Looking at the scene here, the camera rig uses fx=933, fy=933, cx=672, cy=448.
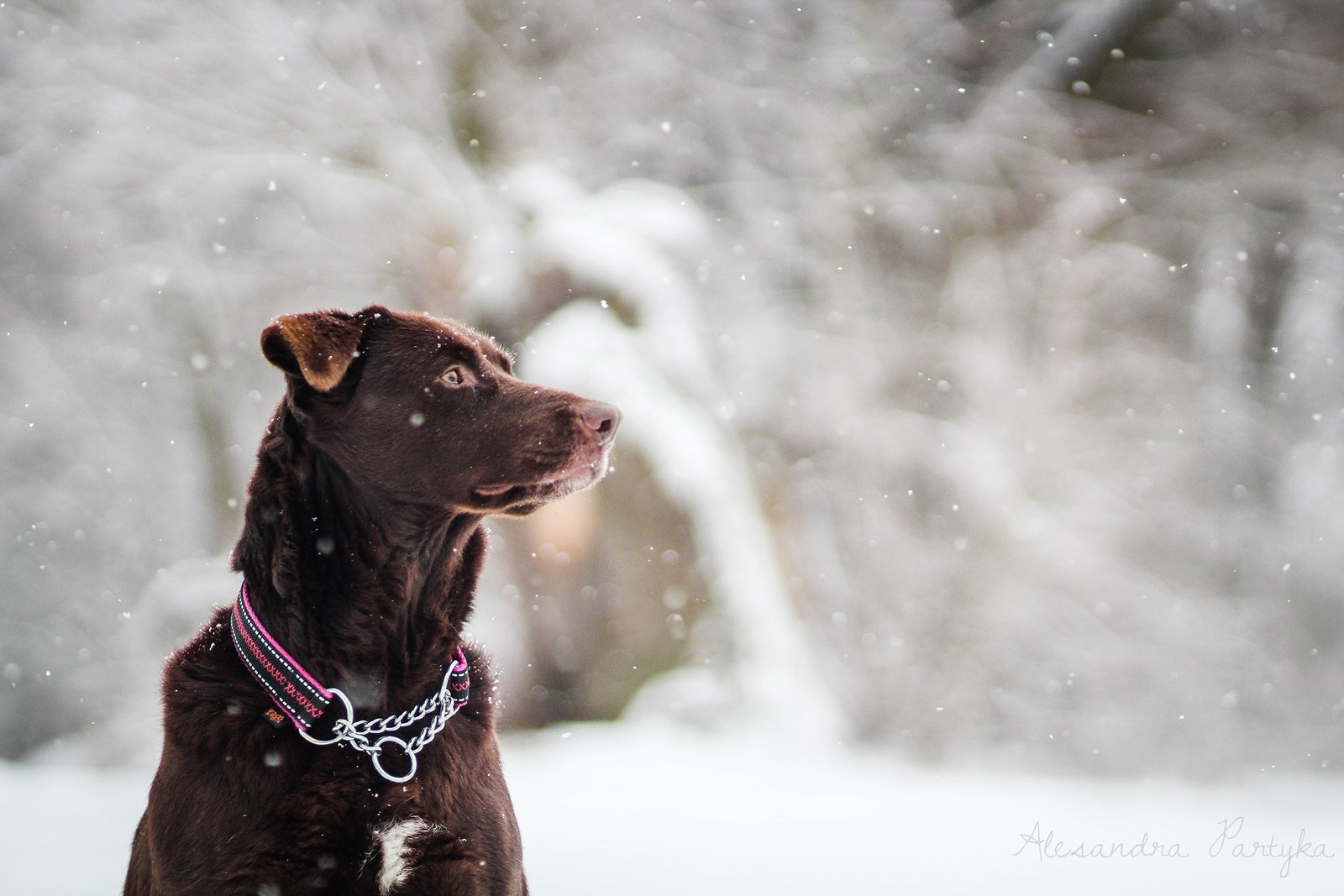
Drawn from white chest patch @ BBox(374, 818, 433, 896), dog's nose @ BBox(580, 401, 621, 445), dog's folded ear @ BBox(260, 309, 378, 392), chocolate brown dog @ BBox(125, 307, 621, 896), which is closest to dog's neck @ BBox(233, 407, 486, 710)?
chocolate brown dog @ BBox(125, 307, 621, 896)

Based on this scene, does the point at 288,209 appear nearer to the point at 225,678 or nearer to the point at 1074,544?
the point at 225,678

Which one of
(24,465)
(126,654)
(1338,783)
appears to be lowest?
(1338,783)

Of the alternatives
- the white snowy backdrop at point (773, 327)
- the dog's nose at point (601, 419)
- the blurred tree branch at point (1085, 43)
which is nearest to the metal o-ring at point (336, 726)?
the dog's nose at point (601, 419)

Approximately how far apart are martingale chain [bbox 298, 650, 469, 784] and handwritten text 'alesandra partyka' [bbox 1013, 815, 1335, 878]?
130 inches

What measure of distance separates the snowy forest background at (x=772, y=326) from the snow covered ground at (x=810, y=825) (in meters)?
0.45

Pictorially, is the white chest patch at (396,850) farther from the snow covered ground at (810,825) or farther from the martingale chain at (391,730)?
the snow covered ground at (810,825)

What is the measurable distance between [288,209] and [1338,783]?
7.99 meters

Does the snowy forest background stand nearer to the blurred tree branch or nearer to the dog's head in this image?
the blurred tree branch

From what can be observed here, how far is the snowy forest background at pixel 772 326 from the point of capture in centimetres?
619

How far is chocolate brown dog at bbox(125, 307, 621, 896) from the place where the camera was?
1934 millimetres

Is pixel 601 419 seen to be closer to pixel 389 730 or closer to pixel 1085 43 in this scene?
pixel 389 730

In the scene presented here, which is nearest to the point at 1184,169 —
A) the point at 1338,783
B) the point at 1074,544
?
the point at 1074,544

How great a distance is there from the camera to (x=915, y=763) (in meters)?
6.49

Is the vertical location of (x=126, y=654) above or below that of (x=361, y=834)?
below
